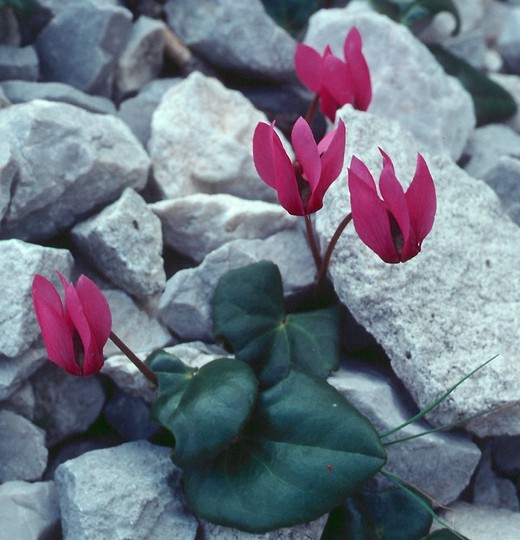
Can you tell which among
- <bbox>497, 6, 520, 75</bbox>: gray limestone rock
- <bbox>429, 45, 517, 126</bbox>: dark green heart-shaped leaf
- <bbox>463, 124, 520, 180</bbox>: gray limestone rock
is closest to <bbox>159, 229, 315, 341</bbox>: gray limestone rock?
<bbox>463, 124, 520, 180</bbox>: gray limestone rock

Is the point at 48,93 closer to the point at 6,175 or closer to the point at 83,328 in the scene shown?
the point at 6,175

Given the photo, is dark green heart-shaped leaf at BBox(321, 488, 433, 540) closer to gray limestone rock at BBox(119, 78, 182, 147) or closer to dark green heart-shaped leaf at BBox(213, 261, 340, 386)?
dark green heart-shaped leaf at BBox(213, 261, 340, 386)

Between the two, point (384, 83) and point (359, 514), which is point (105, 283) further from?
point (384, 83)

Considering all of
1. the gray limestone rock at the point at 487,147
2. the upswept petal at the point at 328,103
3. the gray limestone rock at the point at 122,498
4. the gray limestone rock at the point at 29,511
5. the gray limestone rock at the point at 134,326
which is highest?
the upswept petal at the point at 328,103

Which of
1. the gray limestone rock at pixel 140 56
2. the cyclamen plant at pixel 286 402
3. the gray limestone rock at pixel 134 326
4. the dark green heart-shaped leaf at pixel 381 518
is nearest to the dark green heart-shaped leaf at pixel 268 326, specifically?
the cyclamen plant at pixel 286 402

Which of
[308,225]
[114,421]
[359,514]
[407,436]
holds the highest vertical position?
[308,225]

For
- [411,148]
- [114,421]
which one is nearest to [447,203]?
[411,148]

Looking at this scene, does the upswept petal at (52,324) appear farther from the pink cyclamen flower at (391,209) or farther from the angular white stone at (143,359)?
the pink cyclamen flower at (391,209)

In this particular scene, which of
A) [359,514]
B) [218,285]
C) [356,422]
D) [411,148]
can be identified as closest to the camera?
[356,422]
